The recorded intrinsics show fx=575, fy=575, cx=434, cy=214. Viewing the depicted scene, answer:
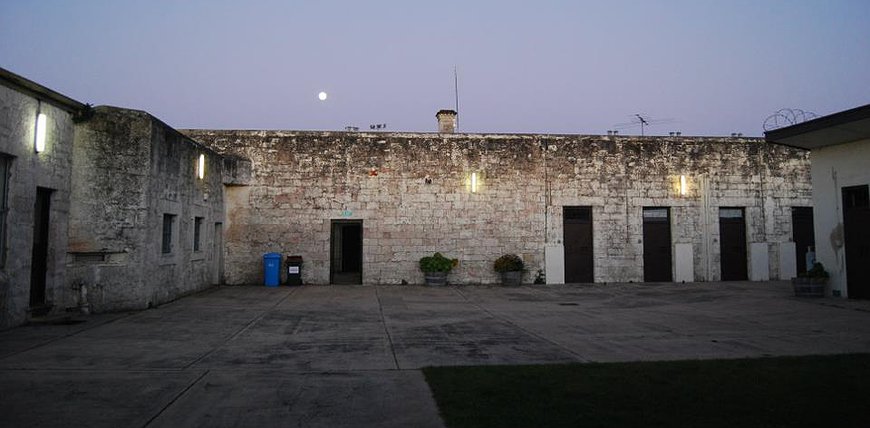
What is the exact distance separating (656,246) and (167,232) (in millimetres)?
14679

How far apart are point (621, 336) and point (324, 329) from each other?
4.75 m

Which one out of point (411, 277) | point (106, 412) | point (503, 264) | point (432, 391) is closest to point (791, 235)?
point (503, 264)

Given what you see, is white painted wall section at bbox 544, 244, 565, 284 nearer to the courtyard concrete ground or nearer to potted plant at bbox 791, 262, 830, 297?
the courtyard concrete ground

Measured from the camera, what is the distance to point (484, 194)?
60.5 ft

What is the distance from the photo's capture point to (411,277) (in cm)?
1808

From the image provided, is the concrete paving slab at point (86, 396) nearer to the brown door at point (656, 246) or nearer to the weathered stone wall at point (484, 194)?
the weathered stone wall at point (484, 194)

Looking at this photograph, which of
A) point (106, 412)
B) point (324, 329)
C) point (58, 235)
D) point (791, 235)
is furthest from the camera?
point (791, 235)


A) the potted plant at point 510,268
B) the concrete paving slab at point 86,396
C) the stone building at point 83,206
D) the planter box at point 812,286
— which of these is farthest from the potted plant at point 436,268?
the concrete paving slab at point 86,396

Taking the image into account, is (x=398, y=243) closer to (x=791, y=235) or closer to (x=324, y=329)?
(x=324, y=329)

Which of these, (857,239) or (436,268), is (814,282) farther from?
(436,268)

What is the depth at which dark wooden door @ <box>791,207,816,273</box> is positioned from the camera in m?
19.4

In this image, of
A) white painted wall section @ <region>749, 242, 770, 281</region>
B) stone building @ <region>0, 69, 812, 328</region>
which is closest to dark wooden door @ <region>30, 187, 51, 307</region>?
stone building @ <region>0, 69, 812, 328</region>

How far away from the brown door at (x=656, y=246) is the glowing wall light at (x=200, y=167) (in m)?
13.7

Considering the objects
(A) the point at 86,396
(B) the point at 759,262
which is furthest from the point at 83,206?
(B) the point at 759,262
